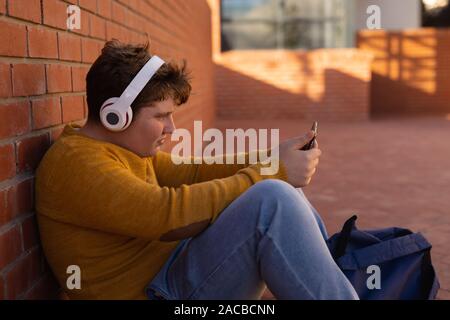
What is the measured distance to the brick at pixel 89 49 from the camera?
7.61ft

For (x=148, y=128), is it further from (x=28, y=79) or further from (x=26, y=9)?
(x=26, y=9)

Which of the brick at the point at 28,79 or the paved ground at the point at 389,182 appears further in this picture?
the paved ground at the point at 389,182

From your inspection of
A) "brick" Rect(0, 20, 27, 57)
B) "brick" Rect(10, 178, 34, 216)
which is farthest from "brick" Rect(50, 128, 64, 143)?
"brick" Rect(0, 20, 27, 57)

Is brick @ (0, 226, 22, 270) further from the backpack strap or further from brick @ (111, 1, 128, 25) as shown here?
brick @ (111, 1, 128, 25)

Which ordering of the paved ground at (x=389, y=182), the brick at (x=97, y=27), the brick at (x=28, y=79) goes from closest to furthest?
1. the brick at (x=28, y=79)
2. the brick at (x=97, y=27)
3. the paved ground at (x=389, y=182)

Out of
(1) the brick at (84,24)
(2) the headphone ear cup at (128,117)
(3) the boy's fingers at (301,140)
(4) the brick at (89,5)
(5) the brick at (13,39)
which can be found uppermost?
(4) the brick at (89,5)

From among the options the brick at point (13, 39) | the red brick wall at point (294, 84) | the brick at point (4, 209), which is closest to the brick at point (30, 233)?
the brick at point (4, 209)

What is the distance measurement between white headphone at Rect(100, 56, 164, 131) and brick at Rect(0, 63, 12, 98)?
268 mm

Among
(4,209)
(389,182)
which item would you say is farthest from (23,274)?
(389,182)

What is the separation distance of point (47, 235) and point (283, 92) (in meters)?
11.6

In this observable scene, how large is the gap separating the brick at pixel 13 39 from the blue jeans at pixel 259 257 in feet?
2.46

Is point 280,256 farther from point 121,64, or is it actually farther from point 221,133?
point 221,133

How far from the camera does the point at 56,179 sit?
166cm

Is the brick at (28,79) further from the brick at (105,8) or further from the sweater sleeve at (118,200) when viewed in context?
the brick at (105,8)
